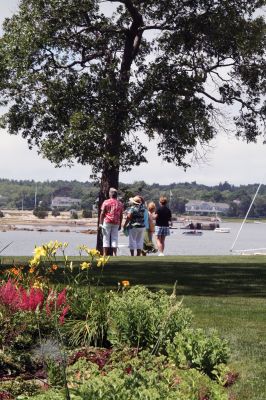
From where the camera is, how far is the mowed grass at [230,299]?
6039 mm

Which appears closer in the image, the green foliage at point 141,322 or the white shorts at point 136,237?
the green foliage at point 141,322

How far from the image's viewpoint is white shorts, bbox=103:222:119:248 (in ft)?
61.9

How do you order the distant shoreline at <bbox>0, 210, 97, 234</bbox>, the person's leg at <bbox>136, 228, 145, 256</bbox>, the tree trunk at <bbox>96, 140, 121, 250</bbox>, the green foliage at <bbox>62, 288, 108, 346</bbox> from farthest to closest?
the distant shoreline at <bbox>0, 210, 97, 234</bbox>, the tree trunk at <bbox>96, 140, 121, 250</bbox>, the person's leg at <bbox>136, 228, 145, 256</bbox>, the green foliage at <bbox>62, 288, 108, 346</bbox>

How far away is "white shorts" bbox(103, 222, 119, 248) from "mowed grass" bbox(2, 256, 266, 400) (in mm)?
2656

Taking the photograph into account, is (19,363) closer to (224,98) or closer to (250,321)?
(250,321)

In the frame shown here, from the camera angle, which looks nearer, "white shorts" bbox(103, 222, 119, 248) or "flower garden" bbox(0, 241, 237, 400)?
"flower garden" bbox(0, 241, 237, 400)

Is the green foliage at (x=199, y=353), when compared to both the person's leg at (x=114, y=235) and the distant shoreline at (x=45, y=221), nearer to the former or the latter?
the person's leg at (x=114, y=235)

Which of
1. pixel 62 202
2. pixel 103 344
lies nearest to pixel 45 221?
pixel 62 202

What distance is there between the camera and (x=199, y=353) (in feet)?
18.1

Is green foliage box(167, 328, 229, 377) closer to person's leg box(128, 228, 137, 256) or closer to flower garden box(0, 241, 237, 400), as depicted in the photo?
flower garden box(0, 241, 237, 400)

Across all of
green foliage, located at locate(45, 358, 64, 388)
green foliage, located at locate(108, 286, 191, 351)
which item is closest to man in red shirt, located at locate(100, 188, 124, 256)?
green foliage, located at locate(108, 286, 191, 351)

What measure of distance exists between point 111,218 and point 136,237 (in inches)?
75.9

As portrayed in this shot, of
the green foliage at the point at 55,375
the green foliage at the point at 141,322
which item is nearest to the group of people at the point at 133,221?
the green foliage at the point at 141,322

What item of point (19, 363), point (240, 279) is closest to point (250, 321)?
point (19, 363)
